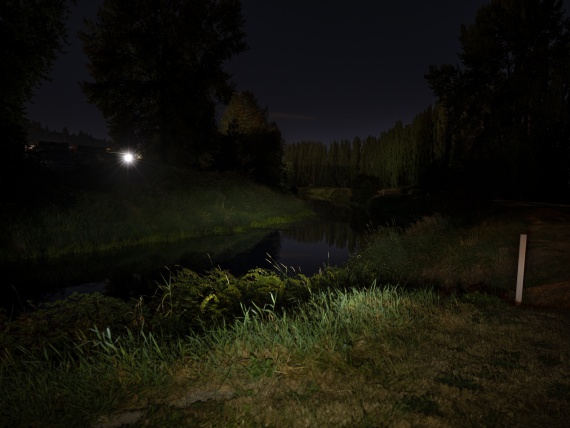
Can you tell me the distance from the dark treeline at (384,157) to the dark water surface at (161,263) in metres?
30.0

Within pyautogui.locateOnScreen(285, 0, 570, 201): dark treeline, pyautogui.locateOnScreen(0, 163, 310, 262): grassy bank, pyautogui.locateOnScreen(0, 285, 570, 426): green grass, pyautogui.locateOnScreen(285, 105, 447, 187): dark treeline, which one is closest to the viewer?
pyautogui.locateOnScreen(0, 285, 570, 426): green grass

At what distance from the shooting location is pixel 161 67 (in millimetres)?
30938

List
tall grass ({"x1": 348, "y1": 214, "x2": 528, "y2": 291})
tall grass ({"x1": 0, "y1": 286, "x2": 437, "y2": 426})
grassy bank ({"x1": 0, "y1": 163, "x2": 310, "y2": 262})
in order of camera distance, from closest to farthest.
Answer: tall grass ({"x1": 0, "y1": 286, "x2": 437, "y2": 426})
tall grass ({"x1": 348, "y1": 214, "x2": 528, "y2": 291})
grassy bank ({"x1": 0, "y1": 163, "x2": 310, "y2": 262})

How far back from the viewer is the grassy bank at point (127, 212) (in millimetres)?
17125

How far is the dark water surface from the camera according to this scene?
12.8 metres

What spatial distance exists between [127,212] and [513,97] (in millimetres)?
27078

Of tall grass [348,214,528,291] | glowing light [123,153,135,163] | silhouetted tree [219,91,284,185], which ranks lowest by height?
tall grass [348,214,528,291]

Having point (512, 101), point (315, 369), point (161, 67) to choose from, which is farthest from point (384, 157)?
point (315, 369)

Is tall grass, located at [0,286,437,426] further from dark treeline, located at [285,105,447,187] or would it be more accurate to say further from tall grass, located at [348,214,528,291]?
dark treeline, located at [285,105,447,187]

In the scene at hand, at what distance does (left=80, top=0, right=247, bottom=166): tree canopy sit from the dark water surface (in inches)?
506

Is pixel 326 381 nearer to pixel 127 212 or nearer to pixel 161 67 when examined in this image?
pixel 127 212

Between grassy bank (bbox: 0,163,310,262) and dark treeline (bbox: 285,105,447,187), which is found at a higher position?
dark treeline (bbox: 285,105,447,187)

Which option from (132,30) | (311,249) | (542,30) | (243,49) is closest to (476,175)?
(542,30)

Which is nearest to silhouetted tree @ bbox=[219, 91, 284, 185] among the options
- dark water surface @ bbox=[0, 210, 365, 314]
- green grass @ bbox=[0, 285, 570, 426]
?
dark water surface @ bbox=[0, 210, 365, 314]
